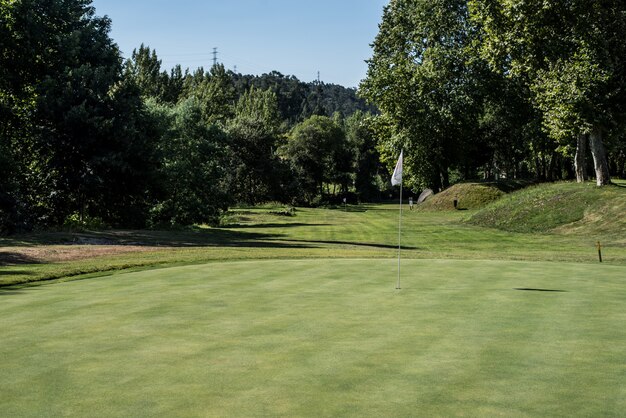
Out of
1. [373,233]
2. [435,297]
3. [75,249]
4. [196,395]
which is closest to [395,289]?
[435,297]

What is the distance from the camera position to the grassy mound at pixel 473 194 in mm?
69188

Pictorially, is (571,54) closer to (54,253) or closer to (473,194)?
(473,194)

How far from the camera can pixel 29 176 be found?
45.9 meters

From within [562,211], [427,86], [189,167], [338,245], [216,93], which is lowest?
[338,245]

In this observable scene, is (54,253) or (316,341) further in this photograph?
(54,253)

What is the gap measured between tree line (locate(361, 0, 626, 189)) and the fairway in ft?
106

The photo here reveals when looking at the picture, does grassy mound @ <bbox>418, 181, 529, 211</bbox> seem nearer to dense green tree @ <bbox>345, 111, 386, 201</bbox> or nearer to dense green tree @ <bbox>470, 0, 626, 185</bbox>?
dense green tree @ <bbox>470, 0, 626, 185</bbox>

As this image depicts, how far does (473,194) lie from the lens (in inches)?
2771

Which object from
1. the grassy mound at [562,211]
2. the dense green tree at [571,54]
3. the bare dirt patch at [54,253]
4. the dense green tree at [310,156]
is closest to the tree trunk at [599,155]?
the dense green tree at [571,54]

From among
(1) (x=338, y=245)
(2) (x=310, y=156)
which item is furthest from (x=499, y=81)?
(2) (x=310, y=156)

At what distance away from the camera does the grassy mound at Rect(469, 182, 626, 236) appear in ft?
136

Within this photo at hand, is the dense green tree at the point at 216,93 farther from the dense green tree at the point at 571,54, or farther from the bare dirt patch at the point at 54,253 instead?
the bare dirt patch at the point at 54,253

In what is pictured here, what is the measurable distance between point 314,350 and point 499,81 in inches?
2524

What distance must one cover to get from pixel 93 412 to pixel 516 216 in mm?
46418
